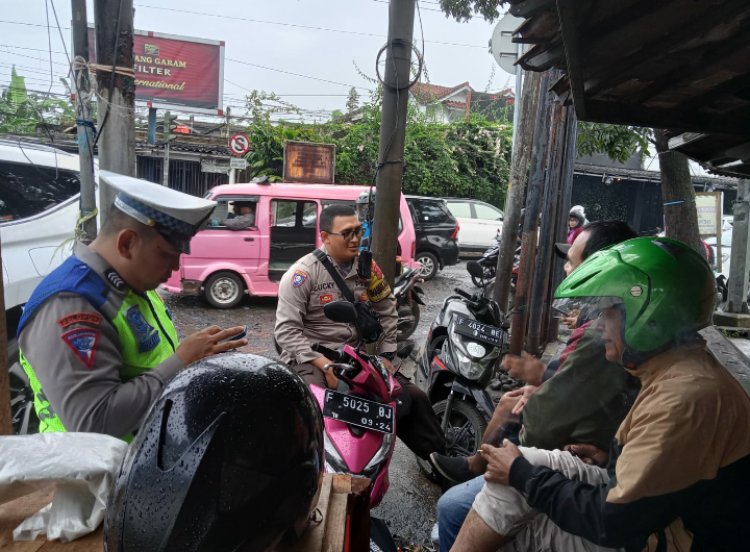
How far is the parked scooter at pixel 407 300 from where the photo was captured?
20.3 feet

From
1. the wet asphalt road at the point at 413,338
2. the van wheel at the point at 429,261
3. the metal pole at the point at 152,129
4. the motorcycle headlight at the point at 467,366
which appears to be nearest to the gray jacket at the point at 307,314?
the motorcycle headlight at the point at 467,366

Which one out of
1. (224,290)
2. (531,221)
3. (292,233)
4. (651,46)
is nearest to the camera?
(651,46)

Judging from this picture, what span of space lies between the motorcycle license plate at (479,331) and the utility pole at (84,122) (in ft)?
8.48

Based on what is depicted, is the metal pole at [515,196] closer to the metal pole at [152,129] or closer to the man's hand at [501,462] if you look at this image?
the man's hand at [501,462]

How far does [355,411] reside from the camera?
2.60 metres

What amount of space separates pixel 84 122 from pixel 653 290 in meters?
3.60

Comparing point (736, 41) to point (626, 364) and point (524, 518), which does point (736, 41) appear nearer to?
point (626, 364)

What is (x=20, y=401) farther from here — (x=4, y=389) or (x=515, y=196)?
(x=515, y=196)

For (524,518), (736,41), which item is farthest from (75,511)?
(736,41)

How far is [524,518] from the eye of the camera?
184cm

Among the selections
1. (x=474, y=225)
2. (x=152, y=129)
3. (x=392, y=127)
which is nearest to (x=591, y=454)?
(x=392, y=127)

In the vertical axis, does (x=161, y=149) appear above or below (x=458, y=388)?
above

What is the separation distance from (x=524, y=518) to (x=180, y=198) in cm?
160

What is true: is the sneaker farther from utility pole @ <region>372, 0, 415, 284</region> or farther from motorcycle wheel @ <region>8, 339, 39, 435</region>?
motorcycle wheel @ <region>8, 339, 39, 435</region>
